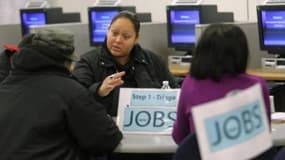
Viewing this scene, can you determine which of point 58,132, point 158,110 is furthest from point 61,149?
point 158,110

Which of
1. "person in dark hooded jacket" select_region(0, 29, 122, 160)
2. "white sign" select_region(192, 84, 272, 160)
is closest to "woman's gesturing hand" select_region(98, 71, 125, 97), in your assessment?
"person in dark hooded jacket" select_region(0, 29, 122, 160)

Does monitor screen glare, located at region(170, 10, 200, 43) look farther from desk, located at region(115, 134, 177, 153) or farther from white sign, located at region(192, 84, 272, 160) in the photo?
white sign, located at region(192, 84, 272, 160)

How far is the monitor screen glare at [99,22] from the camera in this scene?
19.2 ft

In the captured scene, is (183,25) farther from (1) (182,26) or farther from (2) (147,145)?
(2) (147,145)

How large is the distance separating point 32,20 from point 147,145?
161 inches

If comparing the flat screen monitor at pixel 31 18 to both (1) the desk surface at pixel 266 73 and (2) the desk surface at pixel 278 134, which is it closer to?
(1) the desk surface at pixel 266 73

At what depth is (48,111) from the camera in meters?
2.35

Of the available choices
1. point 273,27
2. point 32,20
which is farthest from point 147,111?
point 32,20

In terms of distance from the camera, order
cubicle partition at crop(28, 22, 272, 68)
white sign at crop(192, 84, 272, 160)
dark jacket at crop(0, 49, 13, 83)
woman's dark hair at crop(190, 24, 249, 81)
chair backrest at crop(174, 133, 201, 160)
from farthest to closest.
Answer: cubicle partition at crop(28, 22, 272, 68) < dark jacket at crop(0, 49, 13, 83) < woman's dark hair at crop(190, 24, 249, 81) < chair backrest at crop(174, 133, 201, 160) < white sign at crop(192, 84, 272, 160)

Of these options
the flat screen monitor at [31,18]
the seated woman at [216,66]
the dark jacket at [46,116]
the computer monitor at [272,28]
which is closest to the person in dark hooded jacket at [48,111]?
the dark jacket at [46,116]

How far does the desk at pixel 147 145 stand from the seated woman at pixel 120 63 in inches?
20.0

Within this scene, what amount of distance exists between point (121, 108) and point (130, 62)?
1.79 feet

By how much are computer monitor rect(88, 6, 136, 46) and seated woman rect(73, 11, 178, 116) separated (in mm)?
2549

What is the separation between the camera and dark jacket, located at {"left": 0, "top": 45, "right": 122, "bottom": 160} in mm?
2348
